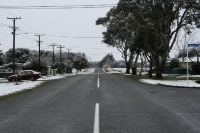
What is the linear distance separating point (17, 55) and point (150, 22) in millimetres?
70010

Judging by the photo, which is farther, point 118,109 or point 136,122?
point 118,109

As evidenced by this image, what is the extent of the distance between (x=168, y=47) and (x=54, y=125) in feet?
80.4

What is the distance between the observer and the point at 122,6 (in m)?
29.6

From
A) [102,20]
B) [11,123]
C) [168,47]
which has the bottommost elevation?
[11,123]

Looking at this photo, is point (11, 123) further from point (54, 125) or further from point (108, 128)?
point (108, 128)

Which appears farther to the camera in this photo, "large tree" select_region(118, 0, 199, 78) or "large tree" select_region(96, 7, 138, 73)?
"large tree" select_region(96, 7, 138, 73)

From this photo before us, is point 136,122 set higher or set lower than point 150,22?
lower

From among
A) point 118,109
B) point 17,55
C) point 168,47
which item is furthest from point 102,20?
point 17,55

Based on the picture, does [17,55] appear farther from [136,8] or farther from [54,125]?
[54,125]

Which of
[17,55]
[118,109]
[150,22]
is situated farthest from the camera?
[17,55]

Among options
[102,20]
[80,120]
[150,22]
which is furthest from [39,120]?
[102,20]

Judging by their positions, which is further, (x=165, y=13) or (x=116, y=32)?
(x=116, y=32)

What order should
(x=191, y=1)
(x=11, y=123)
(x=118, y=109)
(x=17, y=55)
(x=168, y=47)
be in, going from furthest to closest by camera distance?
(x=17, y=55), (x=168, y=47), (x=191, y=1), (x=118, y=109), (x=11, y=123)

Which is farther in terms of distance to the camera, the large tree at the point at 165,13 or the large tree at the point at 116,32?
the large tree at the point at 116,32
